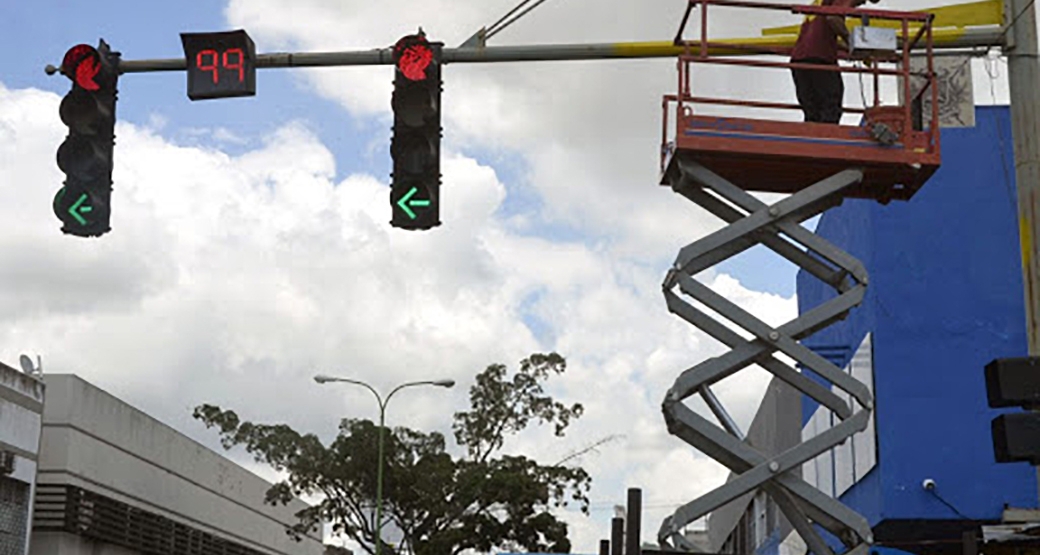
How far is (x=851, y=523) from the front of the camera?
36.2ft

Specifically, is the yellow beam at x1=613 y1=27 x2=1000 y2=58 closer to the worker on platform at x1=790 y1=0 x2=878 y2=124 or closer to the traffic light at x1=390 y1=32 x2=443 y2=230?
the worker on platform at x1=790 y1=0 x2=878 y2=124

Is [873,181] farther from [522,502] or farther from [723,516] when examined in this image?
[723,516]

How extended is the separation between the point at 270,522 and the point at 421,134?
56.1 metres

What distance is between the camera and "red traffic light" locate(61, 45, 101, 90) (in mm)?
13344

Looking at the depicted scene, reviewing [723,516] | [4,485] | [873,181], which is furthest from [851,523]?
[723,516]

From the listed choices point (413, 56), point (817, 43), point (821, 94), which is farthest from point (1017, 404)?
point (413, 56)

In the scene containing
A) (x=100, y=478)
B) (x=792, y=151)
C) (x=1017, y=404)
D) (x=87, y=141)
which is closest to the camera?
(x=1017, y=404)

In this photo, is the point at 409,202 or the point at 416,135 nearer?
the point at 409,202

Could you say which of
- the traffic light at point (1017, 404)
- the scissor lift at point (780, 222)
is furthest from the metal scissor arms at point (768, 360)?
the traffic light at point (1017, 404)

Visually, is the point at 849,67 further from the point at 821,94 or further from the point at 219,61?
the point at 219,61

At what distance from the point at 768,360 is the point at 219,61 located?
213 inches

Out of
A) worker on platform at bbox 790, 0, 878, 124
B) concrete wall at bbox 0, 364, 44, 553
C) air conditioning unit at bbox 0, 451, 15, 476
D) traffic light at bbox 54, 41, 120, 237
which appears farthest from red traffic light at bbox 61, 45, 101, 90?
air conditioning unit at bbox 0, 451, 15, 476

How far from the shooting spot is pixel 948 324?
26.7m

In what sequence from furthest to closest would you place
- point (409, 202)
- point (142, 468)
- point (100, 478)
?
point (142, 468), point (100, 478), point (409, 202)
